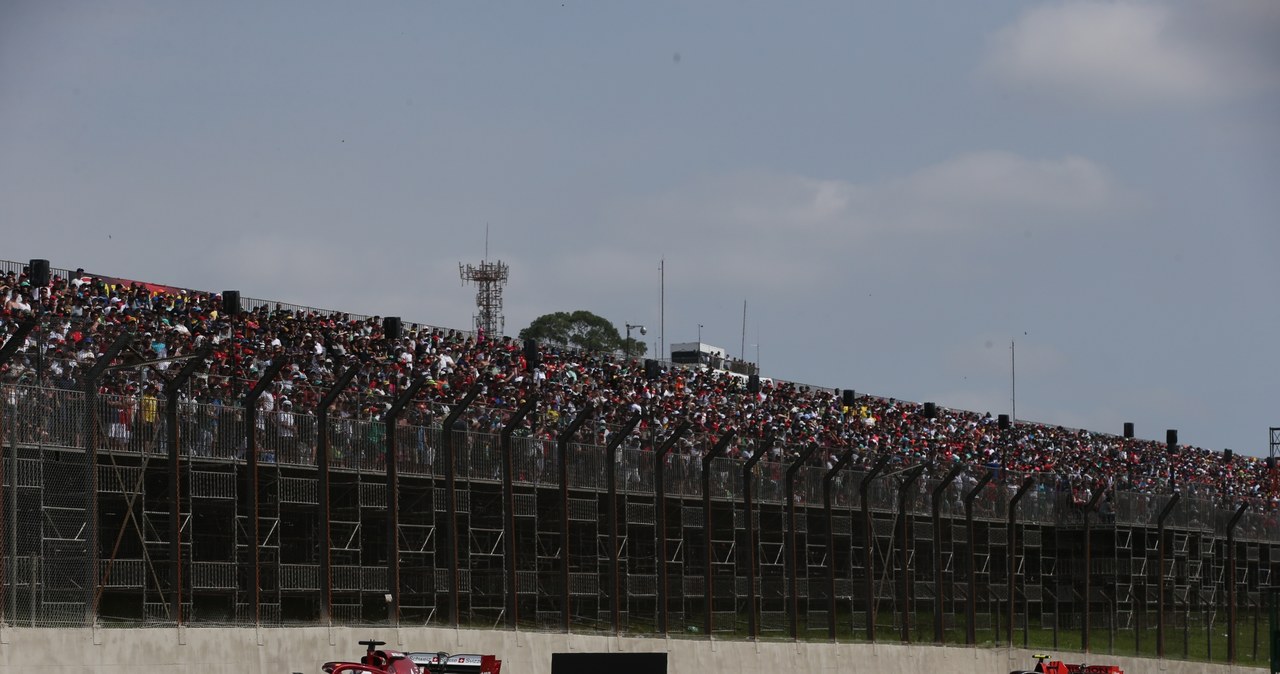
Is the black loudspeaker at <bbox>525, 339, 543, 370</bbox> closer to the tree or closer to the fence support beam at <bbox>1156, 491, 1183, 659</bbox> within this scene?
the fence support beam at <bbox>1156, 491, 1183, 659</bbox>

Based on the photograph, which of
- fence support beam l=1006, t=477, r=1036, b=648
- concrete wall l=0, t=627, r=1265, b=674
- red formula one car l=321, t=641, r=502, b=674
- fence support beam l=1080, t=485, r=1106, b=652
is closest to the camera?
concrete wall l=0, t=627, r=1265, b=674

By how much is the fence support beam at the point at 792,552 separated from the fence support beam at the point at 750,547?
3.44 feet

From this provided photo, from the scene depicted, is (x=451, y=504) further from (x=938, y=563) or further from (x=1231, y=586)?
(x=1231, y=586)

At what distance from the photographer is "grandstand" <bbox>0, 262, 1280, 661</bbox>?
3183 cm

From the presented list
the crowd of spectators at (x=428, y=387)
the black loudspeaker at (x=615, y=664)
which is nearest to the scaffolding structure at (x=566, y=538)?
the crowd of spectators at (x=428, y=387)

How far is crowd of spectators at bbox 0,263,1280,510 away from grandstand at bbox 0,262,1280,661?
0.34 feet

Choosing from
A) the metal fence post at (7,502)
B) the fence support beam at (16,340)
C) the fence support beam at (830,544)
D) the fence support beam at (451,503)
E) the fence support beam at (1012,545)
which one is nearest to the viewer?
the fence support beam at (16,340)

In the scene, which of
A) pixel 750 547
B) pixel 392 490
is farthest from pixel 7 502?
pixel 750 547

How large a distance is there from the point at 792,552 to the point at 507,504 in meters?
9.59

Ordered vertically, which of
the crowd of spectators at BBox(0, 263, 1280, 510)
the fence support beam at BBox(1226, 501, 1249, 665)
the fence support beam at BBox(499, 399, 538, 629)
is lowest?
the fence support beam at BBox(1226, 501, 1249, 665)

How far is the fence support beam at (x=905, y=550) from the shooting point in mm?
50312

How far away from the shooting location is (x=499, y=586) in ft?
131

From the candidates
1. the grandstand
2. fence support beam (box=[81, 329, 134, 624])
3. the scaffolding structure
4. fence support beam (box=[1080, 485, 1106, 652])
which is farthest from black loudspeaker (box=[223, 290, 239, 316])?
fence support beam (box=[1080, 485, 1106, 652])

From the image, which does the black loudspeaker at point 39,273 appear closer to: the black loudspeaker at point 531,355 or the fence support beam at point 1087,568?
the black loudspeaker at point 531,355
